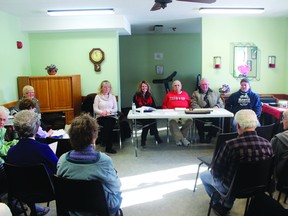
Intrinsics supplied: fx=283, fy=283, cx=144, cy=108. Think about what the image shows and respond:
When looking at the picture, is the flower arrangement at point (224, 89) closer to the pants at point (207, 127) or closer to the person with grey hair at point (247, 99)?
the pants at point (207, 127)

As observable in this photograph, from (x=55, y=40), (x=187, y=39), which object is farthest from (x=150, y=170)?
(x=187, y=39)

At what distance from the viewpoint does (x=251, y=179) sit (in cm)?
213

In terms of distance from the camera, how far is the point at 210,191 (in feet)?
8.50

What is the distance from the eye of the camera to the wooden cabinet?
5234 mm

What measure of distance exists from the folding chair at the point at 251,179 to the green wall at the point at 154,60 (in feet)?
22.3

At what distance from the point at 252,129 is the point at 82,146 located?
4.44ft

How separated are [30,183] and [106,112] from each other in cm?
277

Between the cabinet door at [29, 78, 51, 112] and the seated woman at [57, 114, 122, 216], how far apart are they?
359cm

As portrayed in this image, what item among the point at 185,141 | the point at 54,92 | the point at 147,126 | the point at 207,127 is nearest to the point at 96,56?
the point at 54,92

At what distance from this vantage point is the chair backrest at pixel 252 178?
2.06 metres

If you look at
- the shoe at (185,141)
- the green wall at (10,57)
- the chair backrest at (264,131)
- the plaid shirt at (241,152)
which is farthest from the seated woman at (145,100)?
the plaid shirt at (241,152)

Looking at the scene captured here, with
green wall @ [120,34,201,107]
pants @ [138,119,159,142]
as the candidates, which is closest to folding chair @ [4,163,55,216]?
pants @ [138,119,159,142]

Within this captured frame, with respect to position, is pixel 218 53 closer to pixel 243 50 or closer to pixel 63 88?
pixel 243 50

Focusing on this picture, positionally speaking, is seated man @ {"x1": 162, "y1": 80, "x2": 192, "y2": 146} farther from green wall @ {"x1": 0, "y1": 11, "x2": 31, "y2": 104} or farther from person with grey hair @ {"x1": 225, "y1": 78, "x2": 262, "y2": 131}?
green wall @ {"x1": 0, "y1": 11, "x2": 31, "y2": 104}
